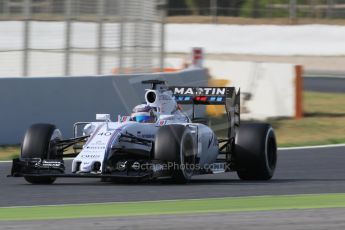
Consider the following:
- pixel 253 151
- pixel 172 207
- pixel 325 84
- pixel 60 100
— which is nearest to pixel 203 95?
pixel 253 151

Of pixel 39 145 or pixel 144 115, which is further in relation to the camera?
pixel 144 115

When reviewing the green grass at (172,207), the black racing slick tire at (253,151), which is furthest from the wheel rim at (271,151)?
the green grass at (172,207)

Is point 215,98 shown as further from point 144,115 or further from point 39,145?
point 39,145

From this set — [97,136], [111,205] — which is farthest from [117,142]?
[111,205]

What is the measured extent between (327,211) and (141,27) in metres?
11.6

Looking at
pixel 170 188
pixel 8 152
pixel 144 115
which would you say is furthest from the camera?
pixel 8 152

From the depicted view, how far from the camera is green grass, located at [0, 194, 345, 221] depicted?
999cm

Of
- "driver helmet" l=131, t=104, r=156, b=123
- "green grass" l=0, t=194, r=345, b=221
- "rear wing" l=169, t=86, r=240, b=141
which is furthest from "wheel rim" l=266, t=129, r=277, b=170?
"green grass" l=0, t=194, r=345, b=221

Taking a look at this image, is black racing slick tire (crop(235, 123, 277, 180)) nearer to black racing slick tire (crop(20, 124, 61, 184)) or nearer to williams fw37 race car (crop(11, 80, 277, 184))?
williams fw37 race car (crop(11, 80, 277, 184))

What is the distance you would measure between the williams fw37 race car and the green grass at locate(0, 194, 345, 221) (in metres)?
1.43

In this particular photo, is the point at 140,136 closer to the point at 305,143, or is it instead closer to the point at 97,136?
the point at 97,136

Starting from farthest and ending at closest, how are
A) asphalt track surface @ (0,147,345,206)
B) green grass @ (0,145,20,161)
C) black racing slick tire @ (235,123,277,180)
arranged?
green grass @ (0,145,20,161), black racing slick tire @ (235,123,277,180), asphalt track surface @ (0,147,345,206)

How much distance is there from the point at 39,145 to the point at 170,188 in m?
1.67

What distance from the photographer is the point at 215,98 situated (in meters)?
14.0
